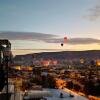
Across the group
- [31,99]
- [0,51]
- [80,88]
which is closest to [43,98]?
[31,99]

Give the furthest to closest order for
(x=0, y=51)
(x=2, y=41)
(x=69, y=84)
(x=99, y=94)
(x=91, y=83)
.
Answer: (x=69, y=84) → (x=91, y=83) → (x=99, y=94) → (x=0, y=51) → (x=2, y=41)

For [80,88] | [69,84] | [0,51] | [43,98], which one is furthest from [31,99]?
[69,84]

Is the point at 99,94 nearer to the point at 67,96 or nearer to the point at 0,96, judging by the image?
the point at 67,96

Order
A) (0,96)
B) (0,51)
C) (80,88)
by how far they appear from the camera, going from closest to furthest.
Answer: (0,96) → (0,51) → (80,88)

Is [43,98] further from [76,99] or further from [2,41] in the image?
[2,41]

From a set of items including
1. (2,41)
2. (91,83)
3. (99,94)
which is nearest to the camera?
(2,41)

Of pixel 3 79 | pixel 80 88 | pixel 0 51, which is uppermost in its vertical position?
pixel 0 51

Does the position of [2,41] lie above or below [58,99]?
above

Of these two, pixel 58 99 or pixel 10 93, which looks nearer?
pixel 10 93

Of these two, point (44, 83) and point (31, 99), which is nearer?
point (31, 99)
